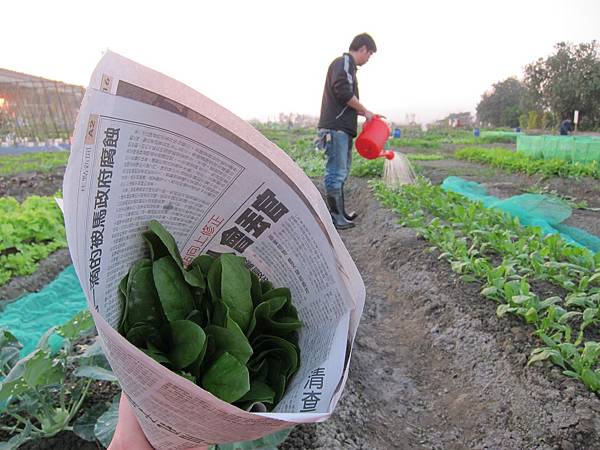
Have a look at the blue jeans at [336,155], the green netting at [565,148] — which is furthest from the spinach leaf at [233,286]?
the green netting at [565,148]

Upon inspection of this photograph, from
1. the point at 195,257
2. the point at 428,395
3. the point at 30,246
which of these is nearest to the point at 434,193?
the point at 428,395

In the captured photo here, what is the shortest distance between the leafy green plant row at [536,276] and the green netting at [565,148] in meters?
6.49

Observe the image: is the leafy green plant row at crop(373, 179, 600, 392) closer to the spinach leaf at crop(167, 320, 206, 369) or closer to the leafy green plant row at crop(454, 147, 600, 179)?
the spinach leaf at crop(167, 320, 206, 369)

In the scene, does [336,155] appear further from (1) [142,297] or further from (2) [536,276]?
(1) [142,297]

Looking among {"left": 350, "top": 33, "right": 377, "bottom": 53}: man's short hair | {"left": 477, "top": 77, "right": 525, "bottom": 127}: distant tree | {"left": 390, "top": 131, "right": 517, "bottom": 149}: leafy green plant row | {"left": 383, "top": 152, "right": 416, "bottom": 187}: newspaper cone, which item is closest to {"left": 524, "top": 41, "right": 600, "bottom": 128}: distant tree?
{"left": 390, "top": 131, "right": 517, "bottom": 149}: leafy green plant row

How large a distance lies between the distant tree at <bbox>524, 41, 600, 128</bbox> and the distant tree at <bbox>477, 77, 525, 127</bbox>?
54.2 ft

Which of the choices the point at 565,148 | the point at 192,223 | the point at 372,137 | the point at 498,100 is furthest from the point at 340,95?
the point at 498,100

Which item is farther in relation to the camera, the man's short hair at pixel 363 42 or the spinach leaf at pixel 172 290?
the man's short hair at pixel 363 42

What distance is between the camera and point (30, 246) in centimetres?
343

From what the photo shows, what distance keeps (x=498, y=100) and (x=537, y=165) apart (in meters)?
43.1

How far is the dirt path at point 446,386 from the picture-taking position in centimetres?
157

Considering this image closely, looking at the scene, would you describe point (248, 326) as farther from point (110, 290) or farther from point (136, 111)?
point (136, 111)

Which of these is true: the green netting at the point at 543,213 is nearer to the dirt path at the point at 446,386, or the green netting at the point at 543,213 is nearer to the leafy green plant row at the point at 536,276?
the leafy green plant row at the point at 536,276

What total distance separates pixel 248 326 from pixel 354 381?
1472 mm
